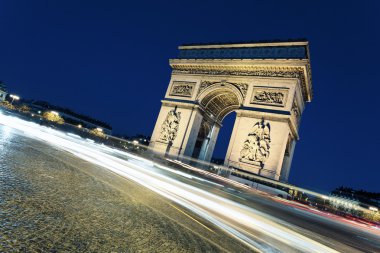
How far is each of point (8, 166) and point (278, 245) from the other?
270 cm

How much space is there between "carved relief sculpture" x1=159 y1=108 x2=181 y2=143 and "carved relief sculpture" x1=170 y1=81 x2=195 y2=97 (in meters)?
1.58

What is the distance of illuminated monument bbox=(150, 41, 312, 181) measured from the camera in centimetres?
1655

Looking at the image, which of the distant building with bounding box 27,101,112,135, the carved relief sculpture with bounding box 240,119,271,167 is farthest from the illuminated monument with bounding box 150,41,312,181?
the distant building with bounding box 27,101,112,135

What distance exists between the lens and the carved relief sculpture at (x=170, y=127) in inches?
803

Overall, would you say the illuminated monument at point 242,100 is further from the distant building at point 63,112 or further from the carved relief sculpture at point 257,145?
the distant building at point 63,112

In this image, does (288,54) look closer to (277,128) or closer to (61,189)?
(277,128)

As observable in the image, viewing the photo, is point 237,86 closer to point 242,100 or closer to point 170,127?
point 242,100

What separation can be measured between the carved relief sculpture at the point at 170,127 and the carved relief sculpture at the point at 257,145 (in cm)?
595

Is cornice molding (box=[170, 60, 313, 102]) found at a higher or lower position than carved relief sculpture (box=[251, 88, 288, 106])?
higher

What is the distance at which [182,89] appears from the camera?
21531mm

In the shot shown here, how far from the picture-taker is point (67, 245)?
1.14 m

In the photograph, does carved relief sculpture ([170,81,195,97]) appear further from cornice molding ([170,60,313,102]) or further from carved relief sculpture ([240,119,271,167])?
carved relief sculpture ([240,119,271,167])

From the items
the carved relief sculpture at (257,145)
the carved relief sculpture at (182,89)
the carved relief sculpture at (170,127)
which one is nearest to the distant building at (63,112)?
the carved relief sculpture at (182,89)

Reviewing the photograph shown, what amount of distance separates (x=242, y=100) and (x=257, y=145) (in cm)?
386
